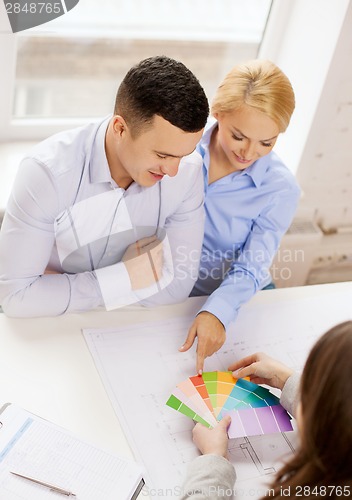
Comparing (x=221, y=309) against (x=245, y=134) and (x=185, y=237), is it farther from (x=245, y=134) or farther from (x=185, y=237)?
(x=245, y=134)

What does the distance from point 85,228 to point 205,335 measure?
378 mm

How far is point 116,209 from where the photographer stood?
1.42m

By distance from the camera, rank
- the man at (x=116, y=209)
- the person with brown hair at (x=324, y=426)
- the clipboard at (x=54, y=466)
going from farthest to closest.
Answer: the man at (x=116, y=209) < the clipboard at (x=54, y=466) < the person with brown hair at (x=324, y=426)

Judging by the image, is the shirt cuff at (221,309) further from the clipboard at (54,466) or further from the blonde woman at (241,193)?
the clipboard at (54,466)

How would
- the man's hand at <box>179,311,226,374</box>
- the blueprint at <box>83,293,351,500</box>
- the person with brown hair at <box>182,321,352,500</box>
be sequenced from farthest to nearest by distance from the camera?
the man's hand at <box>179,311,226,374</box>
the blueprint at <box>83,293,351,500</box>
the person with brown hair at <box>182,321,352,500</box>

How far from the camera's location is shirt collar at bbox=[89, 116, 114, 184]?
133 cm

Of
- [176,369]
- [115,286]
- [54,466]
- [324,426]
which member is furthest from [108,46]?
[324,426]

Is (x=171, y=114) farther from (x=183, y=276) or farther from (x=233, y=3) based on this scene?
(x=233, y=3)

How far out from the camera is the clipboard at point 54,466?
992 millimetres

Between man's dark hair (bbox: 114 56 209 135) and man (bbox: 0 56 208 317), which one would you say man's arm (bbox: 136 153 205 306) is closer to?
man (bbox: 0 56 208 317)

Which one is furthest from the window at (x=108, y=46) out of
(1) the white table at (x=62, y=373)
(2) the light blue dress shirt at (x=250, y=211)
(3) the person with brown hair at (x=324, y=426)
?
(3) the person with brown hair at (x=324, y=426)

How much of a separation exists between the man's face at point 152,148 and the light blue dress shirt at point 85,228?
0.20 ft

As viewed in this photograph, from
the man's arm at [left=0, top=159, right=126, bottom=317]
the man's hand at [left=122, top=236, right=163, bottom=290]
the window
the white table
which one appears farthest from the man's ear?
the window

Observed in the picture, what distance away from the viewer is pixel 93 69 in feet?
6.73
